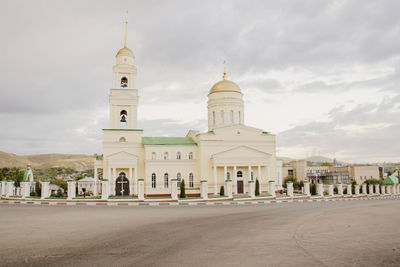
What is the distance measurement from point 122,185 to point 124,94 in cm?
1034

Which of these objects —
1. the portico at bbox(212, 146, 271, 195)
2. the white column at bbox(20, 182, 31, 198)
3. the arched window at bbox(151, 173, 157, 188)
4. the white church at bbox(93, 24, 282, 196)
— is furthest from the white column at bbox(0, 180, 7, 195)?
the portico at bbox(212, 146, 271, 195)

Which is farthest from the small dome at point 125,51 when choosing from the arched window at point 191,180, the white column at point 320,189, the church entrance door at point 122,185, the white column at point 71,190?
the white column at point 320,189

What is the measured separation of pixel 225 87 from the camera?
4109cm

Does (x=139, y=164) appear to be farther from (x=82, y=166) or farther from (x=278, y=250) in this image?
(x=82, y=166)

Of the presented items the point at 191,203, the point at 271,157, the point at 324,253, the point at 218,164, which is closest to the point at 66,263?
the point at 324,253

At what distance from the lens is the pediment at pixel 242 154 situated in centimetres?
3600

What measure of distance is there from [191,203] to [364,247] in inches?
745

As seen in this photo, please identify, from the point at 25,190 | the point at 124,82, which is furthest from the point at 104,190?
the point at 124,82

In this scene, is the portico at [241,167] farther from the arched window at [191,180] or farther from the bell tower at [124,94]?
the bell tower at [124,94]

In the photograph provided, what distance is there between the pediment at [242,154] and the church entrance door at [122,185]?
1026 cm

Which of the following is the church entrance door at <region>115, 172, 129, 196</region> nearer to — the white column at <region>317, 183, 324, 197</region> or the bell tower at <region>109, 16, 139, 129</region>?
the bell tower at <region>109, 16, 139, 129</region>

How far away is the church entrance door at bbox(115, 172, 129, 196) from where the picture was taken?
114 ft

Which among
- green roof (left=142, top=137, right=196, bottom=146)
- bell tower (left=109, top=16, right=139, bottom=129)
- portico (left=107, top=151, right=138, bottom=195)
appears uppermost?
bell tower (left=109, top=16, right=139, bottom=129)

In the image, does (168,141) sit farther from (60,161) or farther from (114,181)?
(60,161)
